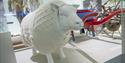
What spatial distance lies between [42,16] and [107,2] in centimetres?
85

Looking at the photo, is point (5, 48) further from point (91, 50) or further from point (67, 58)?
point (91, 50)

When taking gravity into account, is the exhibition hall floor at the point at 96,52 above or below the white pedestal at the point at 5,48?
below

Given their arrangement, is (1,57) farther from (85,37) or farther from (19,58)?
(85,37)

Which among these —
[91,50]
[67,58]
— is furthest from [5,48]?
[91,50]

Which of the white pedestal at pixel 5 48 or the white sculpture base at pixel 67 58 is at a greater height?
the white pedestal at pixel 5 48

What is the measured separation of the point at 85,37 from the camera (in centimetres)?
122

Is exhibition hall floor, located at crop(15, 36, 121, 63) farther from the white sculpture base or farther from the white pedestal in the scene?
the white pedestal

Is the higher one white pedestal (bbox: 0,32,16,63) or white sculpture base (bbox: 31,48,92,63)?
white pedestal (bbox: 0,32,16,63)

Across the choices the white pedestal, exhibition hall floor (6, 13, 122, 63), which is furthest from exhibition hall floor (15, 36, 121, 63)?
the white pedestal

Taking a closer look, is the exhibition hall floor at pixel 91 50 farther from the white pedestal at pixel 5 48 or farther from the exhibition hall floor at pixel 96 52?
the white pedestal at pixel 5 48

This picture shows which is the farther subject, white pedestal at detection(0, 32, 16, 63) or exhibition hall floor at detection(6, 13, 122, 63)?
exhibition hall floor at detection(6, 13, 122, 63)

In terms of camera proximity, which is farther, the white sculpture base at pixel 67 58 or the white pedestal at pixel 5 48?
the white sculpture base at pixel 67 58

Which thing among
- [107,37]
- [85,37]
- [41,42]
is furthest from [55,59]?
[107,37]

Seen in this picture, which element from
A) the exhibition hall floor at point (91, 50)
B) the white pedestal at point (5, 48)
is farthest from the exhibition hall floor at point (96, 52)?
the white pedestal at point (5, 48)
